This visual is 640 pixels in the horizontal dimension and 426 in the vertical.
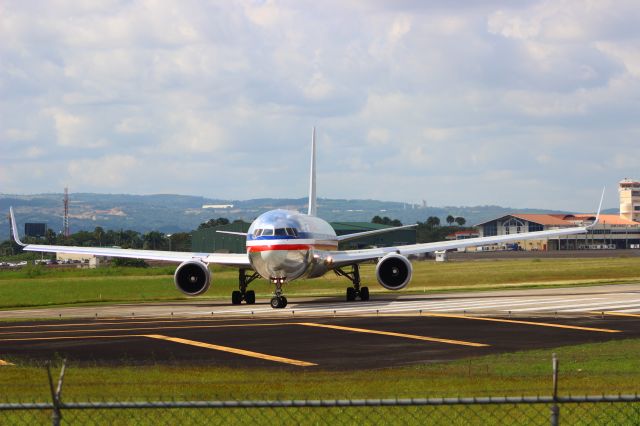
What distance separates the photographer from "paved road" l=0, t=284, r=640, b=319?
1550 inches

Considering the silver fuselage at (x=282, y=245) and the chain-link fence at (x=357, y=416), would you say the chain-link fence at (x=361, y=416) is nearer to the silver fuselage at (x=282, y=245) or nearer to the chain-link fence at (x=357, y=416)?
the chain-link fence at (x=357, y=416)

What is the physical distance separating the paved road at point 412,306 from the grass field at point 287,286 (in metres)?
6.82

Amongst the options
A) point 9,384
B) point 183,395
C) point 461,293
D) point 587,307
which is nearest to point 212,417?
point 183,395

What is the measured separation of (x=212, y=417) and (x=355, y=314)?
23.2 meters

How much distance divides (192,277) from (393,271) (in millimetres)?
9261

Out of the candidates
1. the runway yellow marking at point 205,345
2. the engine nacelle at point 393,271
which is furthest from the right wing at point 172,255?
the runway yellow marking at point 205,345

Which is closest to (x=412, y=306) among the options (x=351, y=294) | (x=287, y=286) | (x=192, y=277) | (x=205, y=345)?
(x=351, y=294)

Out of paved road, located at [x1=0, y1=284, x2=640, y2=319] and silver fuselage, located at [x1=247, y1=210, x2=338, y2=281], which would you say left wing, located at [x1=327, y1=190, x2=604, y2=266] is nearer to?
paved road, located at [x1=0, y1=284, x2=640, y2=319]

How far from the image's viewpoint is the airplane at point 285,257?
44125 mm

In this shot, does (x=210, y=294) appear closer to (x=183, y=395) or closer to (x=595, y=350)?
(x=595, y=350)

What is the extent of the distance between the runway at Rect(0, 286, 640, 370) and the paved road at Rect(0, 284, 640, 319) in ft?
0.32

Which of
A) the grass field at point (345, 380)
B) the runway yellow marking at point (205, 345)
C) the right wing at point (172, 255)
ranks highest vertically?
the right wing at point (172, 255)

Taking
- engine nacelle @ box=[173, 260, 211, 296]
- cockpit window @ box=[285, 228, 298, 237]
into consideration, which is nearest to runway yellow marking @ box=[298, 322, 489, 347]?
cockpit window @ box=[285, 228, 298, 237]

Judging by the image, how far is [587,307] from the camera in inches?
1564
